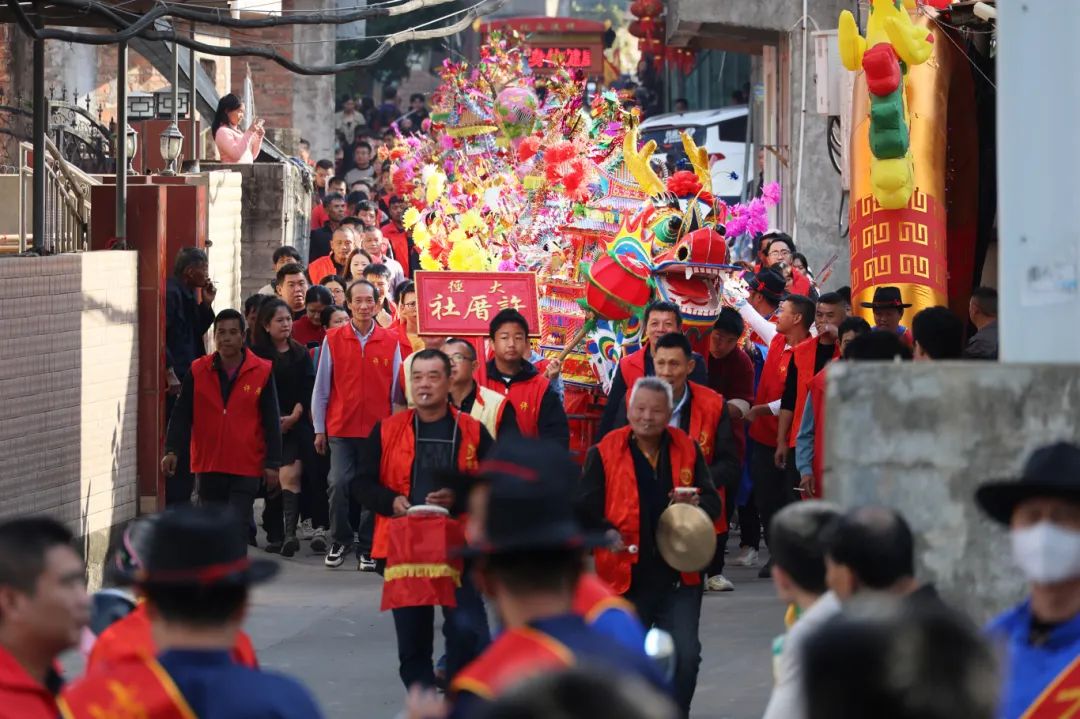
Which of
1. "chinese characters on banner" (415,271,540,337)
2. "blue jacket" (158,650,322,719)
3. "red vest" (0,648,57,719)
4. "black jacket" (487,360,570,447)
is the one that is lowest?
"red vest" (0,648,57,719)

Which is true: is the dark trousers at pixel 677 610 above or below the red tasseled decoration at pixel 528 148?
below

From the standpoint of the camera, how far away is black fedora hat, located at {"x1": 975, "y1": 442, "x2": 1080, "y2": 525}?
13.9 ft

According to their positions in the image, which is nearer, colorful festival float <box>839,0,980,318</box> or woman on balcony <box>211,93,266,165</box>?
colorful festival float <box>839,0,980,318</box>

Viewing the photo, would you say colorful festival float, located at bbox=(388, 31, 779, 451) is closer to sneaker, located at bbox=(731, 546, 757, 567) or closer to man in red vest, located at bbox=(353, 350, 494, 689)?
sneaker, located at bbox=(731, 546, 757, 567)

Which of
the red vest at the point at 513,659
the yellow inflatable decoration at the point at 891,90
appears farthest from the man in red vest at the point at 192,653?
the yellow inflatable decoration at the point at 891,90

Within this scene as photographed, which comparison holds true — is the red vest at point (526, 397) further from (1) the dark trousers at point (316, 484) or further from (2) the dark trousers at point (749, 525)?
(1) the dark trousers at point (316, 484)

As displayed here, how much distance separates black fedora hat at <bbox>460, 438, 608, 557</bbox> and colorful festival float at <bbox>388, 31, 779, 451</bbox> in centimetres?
754

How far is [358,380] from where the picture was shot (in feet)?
40.1

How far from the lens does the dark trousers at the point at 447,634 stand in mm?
7758

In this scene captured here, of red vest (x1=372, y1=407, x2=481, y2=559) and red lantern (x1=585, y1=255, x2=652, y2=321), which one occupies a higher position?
red lantern (x1=585, y1=255, x2=652, y2=321)

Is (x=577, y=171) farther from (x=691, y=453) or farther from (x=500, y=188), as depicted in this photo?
(x=691, y=453)

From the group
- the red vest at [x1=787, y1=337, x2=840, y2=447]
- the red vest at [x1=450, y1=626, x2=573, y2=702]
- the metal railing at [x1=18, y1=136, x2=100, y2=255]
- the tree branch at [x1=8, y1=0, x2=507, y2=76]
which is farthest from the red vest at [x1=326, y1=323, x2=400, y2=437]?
the red vest at [x1=450, y1=626, x2=573, y2=702]

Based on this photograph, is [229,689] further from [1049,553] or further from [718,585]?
[718,585]

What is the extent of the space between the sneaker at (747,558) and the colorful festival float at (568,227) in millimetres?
1325
